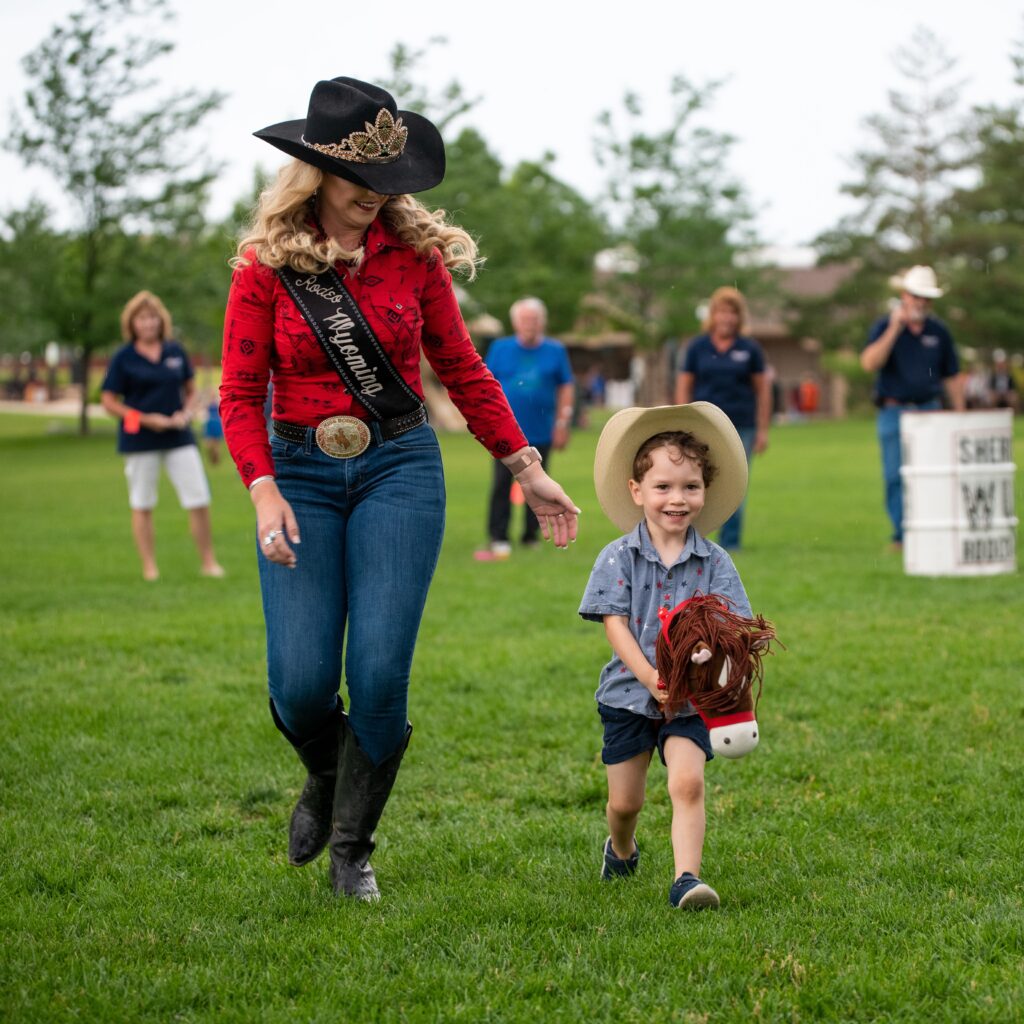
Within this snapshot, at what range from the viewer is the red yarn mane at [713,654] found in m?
3.80

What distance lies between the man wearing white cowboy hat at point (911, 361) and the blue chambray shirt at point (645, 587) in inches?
317

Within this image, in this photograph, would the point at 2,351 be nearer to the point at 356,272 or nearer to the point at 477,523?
the point at 477,523

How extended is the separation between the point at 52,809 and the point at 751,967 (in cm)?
274

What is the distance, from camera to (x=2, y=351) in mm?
46125

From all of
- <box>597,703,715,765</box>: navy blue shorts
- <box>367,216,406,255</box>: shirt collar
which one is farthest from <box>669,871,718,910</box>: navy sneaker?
<box>367,216,406,255</box>: shirt collar

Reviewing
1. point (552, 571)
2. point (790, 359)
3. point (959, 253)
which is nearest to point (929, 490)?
point (552, 571)

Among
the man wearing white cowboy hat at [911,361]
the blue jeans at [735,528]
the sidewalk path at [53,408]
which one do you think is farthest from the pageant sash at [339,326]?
the sidewalk path at [53,408]

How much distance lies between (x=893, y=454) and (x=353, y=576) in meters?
8.61

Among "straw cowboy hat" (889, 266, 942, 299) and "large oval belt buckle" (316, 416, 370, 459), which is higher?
"straw cowboy hat" (889, 266, 942, 299)

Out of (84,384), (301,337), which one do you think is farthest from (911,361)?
(84,384)

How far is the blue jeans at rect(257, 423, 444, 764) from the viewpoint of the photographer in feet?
13.4

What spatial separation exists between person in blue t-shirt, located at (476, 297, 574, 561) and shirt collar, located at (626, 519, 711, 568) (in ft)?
26.6

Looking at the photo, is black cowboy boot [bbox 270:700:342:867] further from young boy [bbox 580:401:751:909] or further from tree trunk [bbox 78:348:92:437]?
tree trunk [bbox 78:348:92:437]

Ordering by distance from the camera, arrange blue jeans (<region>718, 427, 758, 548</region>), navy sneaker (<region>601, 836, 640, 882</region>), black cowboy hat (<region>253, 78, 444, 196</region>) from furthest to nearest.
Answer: blue jeans (<region>718, 427, 758, 548</region>) < navy sneaker (<region>601, 836, 640, 882</region>) < black cowboy hat (<region>253, 78, 444, 196</region>)
